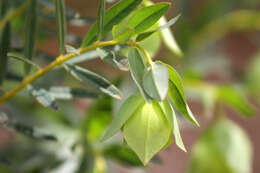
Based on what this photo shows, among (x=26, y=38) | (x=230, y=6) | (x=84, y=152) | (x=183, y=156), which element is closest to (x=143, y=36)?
(x=26, y=38)

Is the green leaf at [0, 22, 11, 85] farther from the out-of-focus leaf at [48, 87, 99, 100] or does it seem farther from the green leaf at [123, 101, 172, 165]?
the green leaf at [123, 101, 172, 165]

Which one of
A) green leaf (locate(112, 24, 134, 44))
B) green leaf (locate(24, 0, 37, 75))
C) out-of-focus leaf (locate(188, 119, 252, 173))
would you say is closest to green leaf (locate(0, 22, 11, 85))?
green leaf (locate(24, 0, 37, 75))

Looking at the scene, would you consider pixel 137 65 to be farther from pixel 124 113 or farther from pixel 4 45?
pixel 4 45

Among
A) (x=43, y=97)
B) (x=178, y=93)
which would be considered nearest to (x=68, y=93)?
(x=43, y=97)

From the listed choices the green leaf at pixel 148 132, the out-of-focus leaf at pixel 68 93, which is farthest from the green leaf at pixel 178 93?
the out-of-focus leaf at pixel 68 93

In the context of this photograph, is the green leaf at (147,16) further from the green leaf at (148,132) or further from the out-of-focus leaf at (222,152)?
the out-of-focus leaf at (222,152)

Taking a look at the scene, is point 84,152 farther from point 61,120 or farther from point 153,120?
point 153,120
